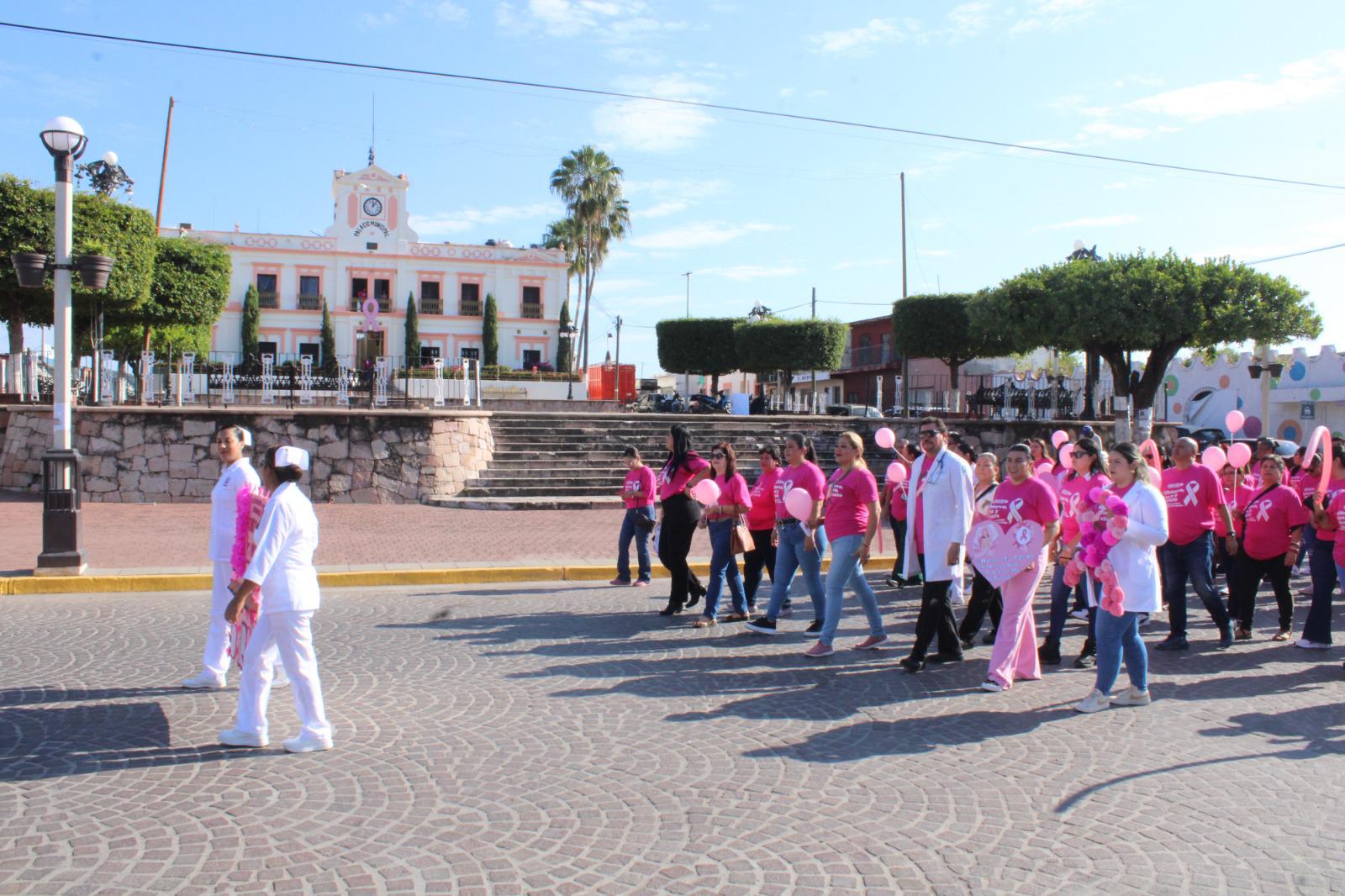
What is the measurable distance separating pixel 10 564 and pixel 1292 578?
14.6 metres

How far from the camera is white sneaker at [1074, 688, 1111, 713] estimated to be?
5.92 m

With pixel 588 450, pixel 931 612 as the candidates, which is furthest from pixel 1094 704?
pixel 588 450

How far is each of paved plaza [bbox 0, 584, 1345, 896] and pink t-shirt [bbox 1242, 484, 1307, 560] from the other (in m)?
1.02

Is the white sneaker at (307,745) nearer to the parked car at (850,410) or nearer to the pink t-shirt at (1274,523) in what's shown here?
the pink t-shirt at (1274,523)

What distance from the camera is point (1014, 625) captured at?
21.3 ft

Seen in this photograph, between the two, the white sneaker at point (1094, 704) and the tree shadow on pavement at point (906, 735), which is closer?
the tree shadow on pavement at point (906, 735)

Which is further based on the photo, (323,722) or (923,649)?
(923,649)

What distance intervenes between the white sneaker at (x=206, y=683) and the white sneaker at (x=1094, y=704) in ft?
17.0

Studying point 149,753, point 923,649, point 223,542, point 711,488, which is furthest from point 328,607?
point 923,649

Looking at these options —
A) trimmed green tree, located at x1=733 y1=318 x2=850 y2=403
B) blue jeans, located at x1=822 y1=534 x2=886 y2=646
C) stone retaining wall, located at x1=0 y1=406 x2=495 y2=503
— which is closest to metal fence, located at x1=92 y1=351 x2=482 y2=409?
stone retaining wall, located at x1=0 y1=406 x2=495 y2=503

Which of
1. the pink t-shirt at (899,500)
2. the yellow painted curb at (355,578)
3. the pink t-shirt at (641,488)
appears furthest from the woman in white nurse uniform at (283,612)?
the pink t-shirt at (899,500)

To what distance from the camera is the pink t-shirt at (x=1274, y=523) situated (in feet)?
26.6

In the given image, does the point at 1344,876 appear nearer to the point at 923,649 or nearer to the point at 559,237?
the point at 923,649

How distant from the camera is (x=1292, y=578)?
11961mm
